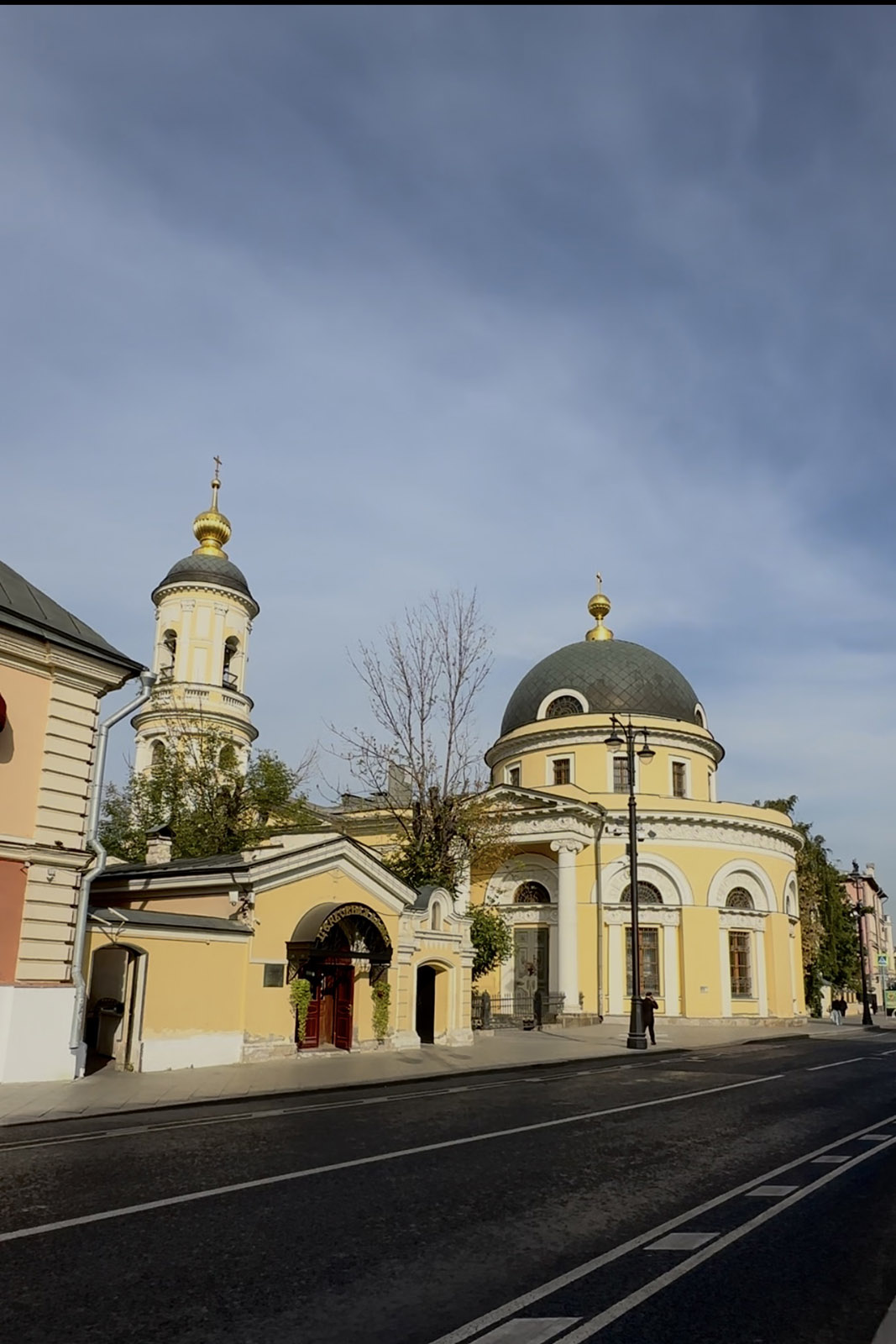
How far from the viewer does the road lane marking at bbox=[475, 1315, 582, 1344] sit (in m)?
4.98

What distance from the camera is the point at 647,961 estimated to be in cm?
→ 3981

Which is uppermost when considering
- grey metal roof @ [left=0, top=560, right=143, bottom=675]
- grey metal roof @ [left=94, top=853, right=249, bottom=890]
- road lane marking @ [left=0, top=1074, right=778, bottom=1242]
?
grey metal roof @ [left=0, top=560, right=143, bottom=675]

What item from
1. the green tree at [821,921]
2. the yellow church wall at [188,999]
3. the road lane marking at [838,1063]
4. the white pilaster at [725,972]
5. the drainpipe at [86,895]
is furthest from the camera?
the green tree at [821,921]

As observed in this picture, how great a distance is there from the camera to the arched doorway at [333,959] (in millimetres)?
21984

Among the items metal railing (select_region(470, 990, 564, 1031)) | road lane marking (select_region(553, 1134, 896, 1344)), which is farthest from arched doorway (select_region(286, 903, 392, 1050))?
road lane marking (select_region(553, 1134, 896, 1344))

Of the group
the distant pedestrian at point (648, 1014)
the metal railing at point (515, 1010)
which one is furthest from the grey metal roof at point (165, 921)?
the metal railing at point (515, 1010)

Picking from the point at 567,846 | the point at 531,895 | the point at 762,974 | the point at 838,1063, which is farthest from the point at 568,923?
the point at 838,1063

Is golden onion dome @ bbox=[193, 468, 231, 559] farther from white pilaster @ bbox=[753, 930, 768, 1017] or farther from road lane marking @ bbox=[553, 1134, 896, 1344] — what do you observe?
road lane marking @ bbox=[553, 1134, 896, 1344]

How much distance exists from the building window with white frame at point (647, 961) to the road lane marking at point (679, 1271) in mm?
31100

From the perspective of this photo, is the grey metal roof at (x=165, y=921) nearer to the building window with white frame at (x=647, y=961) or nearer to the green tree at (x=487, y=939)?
the green tree at (x=487, y=939)

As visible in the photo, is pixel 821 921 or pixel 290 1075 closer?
pixel 290 1075

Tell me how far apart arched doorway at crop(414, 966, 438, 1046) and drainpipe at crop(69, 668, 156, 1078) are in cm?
1073

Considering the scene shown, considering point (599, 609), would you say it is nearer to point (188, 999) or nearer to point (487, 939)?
point (487, 939)

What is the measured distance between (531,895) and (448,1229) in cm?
3513
